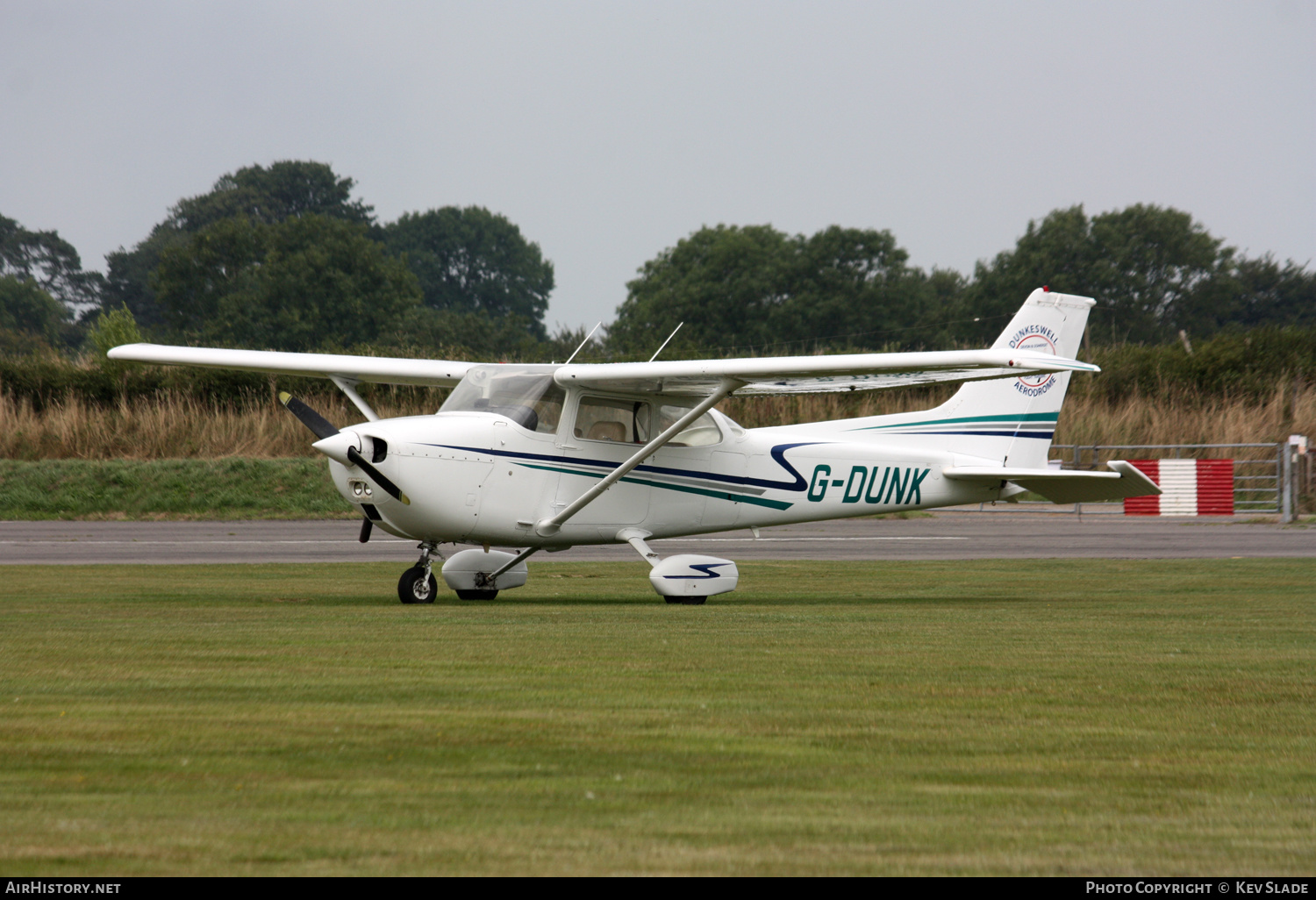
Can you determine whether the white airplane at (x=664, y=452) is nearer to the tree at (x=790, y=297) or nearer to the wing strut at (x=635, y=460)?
the wing strut at (x=635, y=460)

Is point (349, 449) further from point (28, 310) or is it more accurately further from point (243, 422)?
point (28, 310)

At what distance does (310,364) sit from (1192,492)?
70.8ft

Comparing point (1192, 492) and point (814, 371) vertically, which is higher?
point (814, 371)

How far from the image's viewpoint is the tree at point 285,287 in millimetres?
73312

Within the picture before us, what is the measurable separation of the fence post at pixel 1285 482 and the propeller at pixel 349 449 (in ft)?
68.7

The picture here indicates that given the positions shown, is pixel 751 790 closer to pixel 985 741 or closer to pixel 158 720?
pixel 985 741

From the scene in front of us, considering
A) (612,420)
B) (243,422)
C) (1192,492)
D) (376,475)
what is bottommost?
(1192,492)

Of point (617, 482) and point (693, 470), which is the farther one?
point (693, 470)

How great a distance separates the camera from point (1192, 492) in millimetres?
30766

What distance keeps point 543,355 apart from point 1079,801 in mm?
34089

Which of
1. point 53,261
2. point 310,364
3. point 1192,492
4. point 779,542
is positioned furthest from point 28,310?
point 310,364

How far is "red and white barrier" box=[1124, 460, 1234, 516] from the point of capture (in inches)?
1203

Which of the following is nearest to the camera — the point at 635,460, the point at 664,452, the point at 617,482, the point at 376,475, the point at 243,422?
the point at 376,475

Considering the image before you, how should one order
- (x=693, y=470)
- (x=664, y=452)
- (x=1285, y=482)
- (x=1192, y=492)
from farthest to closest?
(x=1192, y=492) < (x=1285, y=482) < (x=693, y=470) < (x=664, y=452)
